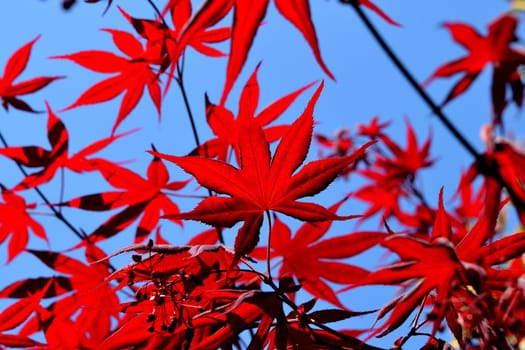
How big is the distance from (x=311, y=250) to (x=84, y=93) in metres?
0.50

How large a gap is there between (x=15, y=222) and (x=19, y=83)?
12.6 inches

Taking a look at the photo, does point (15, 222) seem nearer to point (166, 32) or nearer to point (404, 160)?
point (166, 32)

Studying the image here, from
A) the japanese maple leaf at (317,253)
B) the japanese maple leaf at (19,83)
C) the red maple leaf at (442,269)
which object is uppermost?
the japanese maple leaf at (19,83)

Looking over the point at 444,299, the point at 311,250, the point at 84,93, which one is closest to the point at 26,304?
the point at 84,93

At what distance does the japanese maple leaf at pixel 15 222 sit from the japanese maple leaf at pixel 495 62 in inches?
37.7

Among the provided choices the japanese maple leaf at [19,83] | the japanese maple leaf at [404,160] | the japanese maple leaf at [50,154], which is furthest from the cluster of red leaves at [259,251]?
the japanese maple leaf at [404,160]

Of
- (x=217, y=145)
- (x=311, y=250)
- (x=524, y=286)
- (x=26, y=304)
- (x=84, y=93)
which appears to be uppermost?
(x=84, y=93)

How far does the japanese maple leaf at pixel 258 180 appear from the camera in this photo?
669 millimetres

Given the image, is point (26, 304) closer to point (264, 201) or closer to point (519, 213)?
point (264, 201)

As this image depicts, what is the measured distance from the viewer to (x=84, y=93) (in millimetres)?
1046

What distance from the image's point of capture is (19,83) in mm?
1321

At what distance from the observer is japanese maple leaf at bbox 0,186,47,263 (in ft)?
4.19

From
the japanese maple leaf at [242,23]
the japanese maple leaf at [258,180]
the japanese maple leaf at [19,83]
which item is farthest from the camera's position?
the japanese maple leaf at [19,83]

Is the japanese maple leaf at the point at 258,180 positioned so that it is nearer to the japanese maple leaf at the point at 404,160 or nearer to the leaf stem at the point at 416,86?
the leaf stem at the point at 416,86
